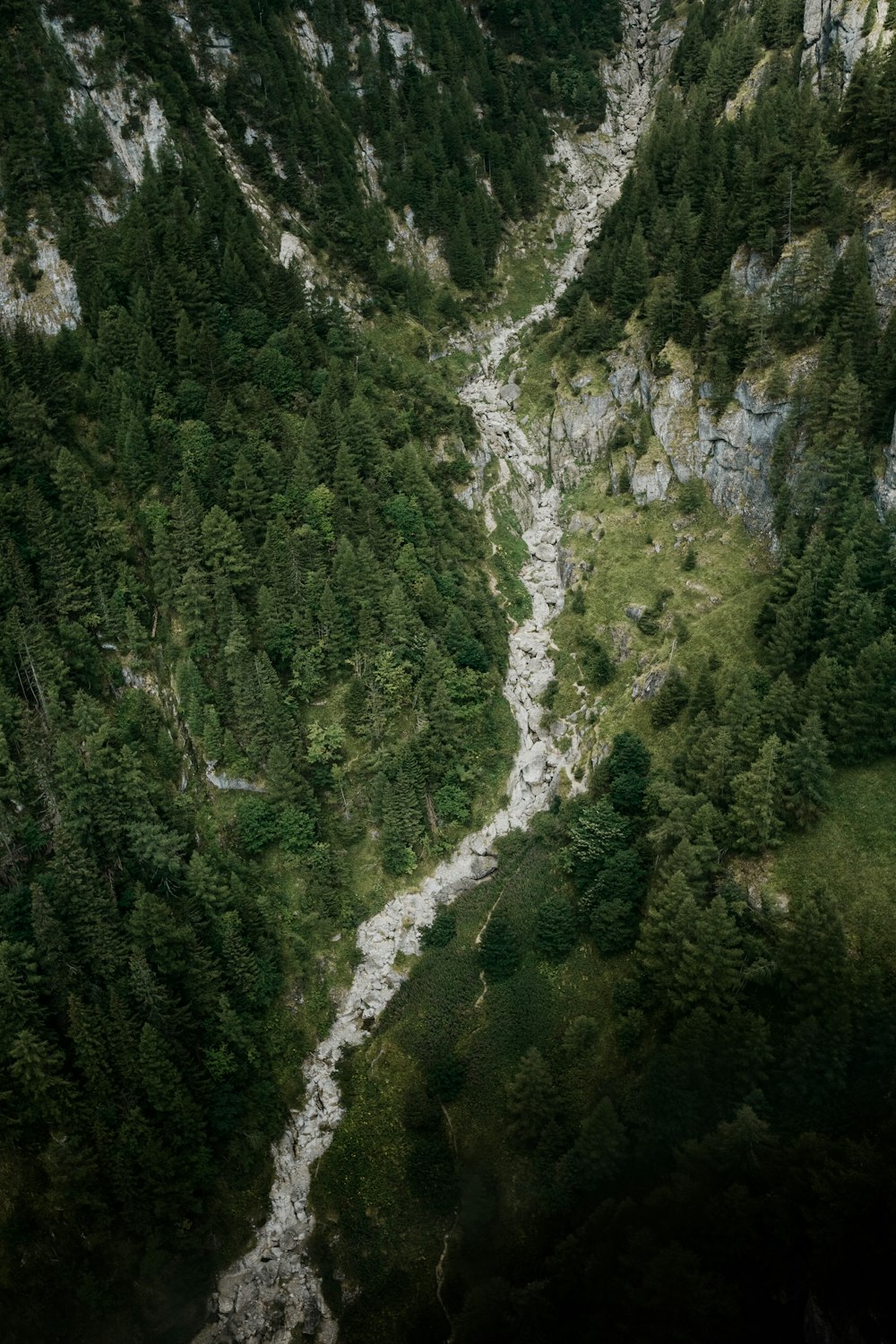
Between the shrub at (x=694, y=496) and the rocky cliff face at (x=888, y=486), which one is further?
the shrub at (x=694, y=496)

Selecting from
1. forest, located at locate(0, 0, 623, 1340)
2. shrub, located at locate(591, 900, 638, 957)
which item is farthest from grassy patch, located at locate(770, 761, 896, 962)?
forest, located at locate(0, 0, 623, 1340)

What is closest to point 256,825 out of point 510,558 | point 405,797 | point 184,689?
point 405,797

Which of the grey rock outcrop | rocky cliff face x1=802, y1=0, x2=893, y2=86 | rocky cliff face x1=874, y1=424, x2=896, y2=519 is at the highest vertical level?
rocky cliff face x1=802, y1=0, x2=893, y2=86

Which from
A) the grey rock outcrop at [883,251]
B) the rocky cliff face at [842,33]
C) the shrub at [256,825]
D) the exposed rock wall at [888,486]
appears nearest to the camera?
the exposed rock wall at [888,486]

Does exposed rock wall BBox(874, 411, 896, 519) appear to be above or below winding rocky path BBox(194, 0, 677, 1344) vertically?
above

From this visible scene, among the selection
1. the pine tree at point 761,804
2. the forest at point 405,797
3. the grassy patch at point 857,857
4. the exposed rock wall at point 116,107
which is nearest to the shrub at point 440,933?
the forest at point 405,797

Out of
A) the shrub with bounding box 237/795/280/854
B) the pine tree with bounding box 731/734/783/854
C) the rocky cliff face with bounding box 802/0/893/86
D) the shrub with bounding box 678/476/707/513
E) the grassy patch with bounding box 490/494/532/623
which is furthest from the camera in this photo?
the rocky cliff face with bounding box 802/0/893/86

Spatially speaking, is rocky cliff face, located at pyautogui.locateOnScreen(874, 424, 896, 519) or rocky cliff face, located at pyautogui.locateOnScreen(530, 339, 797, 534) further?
rocky cliff face, located at pyautogui.locateOnScreen(530, 339, 797, 534)

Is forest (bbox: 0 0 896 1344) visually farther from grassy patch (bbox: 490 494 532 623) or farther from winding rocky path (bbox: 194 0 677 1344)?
grassy patch (bbox: 490 494 532 623)

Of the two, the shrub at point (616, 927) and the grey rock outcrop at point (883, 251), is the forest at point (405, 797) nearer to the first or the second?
the shrub at point (616, 927)
